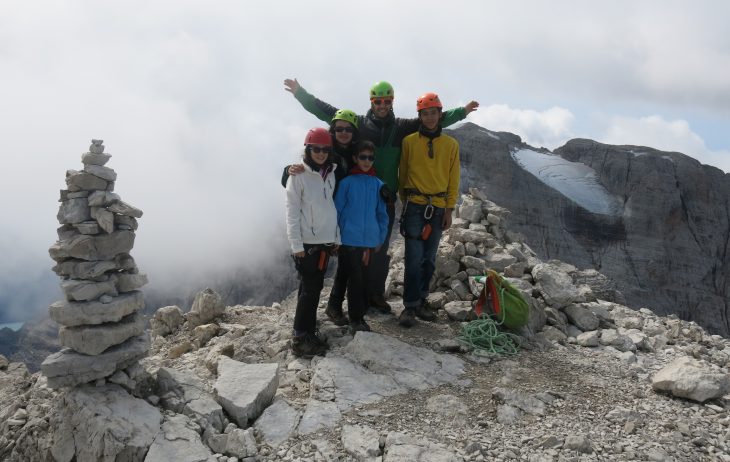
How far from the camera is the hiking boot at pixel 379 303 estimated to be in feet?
27.0

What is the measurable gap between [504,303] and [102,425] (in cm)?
557

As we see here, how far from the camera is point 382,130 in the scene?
7145 mm

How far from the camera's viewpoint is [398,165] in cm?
738

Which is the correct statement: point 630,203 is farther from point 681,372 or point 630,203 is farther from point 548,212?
point 681,372

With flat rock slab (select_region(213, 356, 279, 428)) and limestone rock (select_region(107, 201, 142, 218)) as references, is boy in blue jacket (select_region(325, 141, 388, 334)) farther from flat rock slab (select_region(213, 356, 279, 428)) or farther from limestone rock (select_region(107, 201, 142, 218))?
limestone rock (select_region(107, 201, 142, 218))

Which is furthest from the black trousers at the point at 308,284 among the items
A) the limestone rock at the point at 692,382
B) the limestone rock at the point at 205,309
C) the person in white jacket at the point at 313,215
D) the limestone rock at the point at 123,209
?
the limestone rock at the point at 692,382

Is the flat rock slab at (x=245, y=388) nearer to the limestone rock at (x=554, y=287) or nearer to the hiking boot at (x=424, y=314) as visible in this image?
the hiking boot at (x=424, y=314)

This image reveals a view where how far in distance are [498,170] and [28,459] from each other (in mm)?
37019

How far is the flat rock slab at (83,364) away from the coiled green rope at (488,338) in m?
4.49

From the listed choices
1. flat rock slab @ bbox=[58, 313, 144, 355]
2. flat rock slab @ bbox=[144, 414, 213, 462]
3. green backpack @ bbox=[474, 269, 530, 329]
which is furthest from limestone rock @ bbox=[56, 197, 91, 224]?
green backpack @ bbox=[474, 269, 530, 329]

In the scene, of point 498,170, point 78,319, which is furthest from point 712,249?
point 78,319

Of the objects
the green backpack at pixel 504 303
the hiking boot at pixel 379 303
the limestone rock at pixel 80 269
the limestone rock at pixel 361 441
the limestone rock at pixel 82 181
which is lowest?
the limestone rock at pixel 361 441

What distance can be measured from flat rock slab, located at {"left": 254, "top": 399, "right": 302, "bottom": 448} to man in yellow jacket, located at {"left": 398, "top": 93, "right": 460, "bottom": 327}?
265 cm

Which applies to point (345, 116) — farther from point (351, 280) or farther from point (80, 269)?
point (80, 269)
